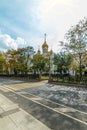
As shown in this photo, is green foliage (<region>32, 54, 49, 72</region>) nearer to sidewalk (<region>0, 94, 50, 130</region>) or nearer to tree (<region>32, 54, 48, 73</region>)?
tree (<region>32, 54, 48, 73</region>)

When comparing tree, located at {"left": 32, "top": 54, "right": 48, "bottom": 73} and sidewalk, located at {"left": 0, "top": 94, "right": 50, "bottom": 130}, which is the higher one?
tree, located at {"left": 32, "top": 54, "right": 48, "bottom": 73}

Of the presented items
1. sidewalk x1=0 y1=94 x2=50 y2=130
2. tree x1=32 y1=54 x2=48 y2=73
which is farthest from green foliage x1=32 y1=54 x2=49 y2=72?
sidewalk x1=0 y1=94 x2=50 y2=130

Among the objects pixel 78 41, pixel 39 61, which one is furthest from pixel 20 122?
pixel 39 61

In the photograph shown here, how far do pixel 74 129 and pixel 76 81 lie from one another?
1964 centimetres

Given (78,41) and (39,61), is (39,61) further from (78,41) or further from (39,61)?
(78,41)

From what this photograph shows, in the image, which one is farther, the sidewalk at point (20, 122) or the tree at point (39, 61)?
the tree at point (39, 61)

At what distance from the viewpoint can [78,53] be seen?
2866 cm

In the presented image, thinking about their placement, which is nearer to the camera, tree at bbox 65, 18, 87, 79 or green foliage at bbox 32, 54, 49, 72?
tree at bbox 65, 18, 87, 79

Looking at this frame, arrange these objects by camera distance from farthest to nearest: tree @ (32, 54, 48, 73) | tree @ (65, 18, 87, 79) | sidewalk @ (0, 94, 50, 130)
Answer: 1. tree @ (32, 54, 48, 73)
2. tree @ (65, 18, 87, 79)
3. sidewalk @ (0, 94, 50, 130)

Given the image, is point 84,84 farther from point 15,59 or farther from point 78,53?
point 15,59

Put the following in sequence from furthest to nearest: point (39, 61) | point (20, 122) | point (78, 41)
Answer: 1. point (39, 61)
2. point (78, 41)
3. point (20, 122)

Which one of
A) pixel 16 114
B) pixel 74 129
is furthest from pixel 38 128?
pixel 16 114

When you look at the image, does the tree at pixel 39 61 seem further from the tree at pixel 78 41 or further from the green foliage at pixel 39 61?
the tree at pixel 78 41

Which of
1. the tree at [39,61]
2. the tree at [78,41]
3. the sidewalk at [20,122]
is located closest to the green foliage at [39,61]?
the tree at [39,61]
